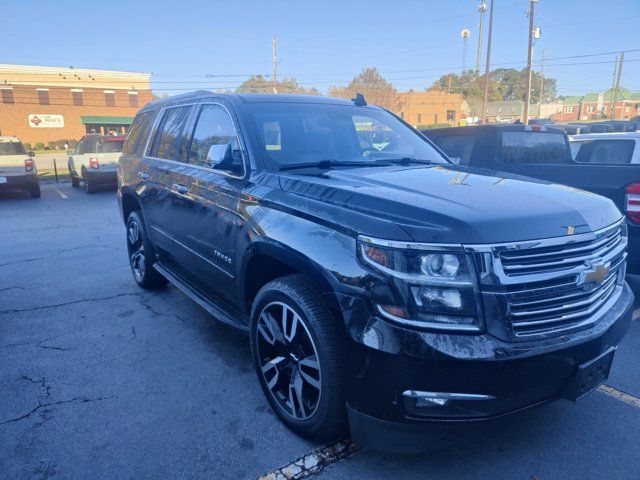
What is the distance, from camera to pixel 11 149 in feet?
45.3

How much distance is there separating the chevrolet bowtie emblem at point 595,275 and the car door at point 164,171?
10.6 ft

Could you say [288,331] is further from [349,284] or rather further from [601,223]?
[601,223]

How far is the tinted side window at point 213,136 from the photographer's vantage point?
10.9 ft

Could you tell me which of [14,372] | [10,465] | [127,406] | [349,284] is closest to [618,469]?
[349,284]

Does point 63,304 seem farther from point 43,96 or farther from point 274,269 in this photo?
point 43,96

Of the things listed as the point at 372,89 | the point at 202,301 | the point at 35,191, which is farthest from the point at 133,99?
the point at 202,301

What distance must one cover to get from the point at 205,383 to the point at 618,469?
2582 mm

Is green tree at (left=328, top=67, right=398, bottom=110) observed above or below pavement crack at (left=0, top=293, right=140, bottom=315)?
Answer: above

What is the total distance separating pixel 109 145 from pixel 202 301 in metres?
13.4

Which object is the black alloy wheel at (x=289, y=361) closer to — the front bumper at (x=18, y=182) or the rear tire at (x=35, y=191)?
the front bumper at (x=18, y=182)

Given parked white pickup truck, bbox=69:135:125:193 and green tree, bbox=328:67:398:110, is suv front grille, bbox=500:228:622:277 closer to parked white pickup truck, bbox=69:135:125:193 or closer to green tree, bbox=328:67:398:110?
parked white pickup truck, bbox=69:135:125:193

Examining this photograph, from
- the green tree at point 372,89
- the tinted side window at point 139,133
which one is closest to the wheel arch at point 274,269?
the tinted side window at point 139,133

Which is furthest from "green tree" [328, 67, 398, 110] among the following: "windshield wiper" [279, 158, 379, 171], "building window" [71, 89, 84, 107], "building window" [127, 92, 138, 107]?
"windshield wiper" [279, 158, 379, 171]

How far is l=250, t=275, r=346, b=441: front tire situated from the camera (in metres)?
2.39
